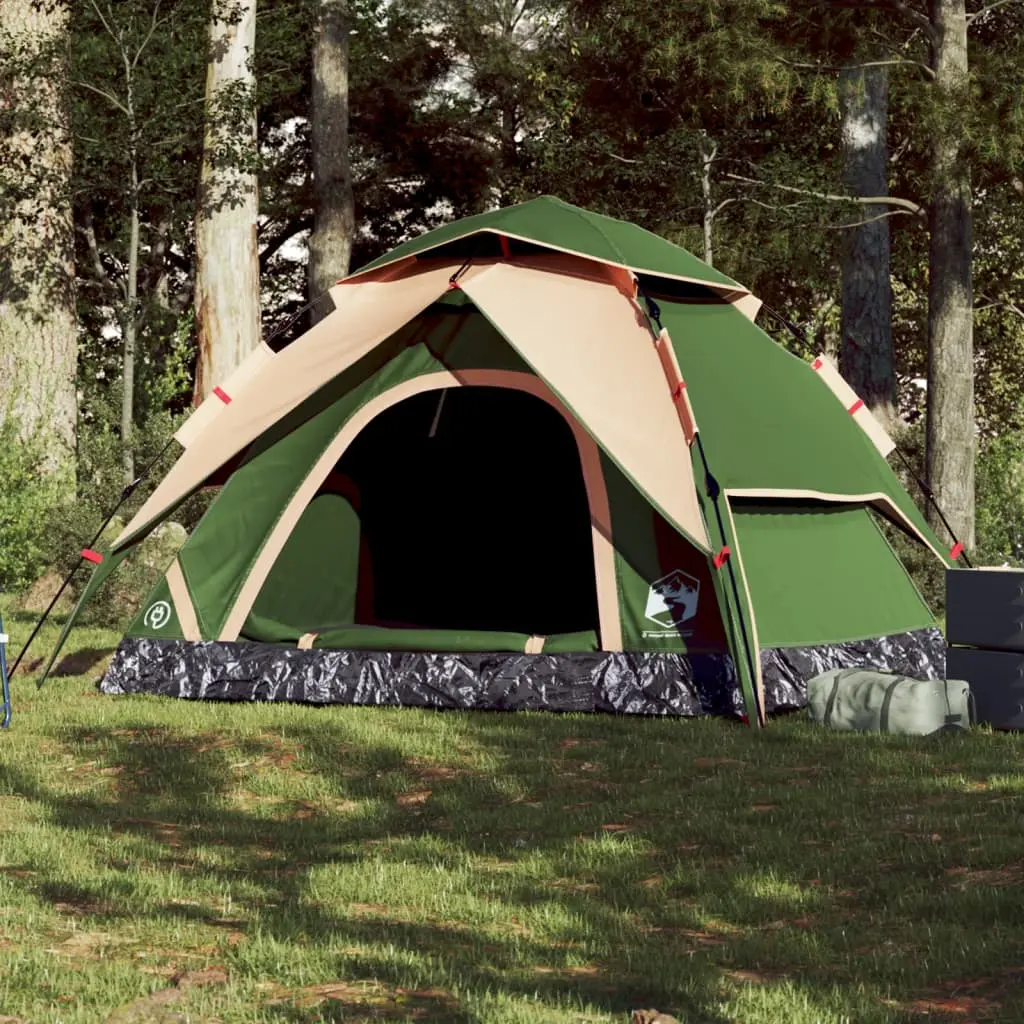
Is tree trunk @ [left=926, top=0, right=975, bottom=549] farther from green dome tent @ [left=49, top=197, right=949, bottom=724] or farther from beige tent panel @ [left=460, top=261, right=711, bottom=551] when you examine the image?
beige tent panel @ [left=460, top=261, right=711, bottom=551]

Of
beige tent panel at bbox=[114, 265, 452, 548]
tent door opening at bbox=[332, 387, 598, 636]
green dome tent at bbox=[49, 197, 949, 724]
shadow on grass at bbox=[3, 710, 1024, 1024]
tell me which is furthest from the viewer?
tent door opening at bbox=[332, 387, 598, 636]

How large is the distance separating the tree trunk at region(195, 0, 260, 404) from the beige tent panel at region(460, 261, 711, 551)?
24.6ft

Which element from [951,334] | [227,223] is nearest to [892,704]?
[951,334]

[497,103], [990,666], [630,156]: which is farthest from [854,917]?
[497,103]

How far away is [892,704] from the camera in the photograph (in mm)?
8539

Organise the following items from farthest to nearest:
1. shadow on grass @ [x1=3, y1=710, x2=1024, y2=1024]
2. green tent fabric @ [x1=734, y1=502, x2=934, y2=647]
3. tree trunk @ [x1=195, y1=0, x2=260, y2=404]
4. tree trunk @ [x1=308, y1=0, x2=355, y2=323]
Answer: tree trunk @ [x1=308, y1=0, x2=355, y2=323], tree trunk @ [x1=195, y1=0, x2=260, y2=404], green tent fabric @ [x1=734, y1=502, x2=934, y2=647], shadow on grass @ [x1=3, y1=710, x2=1024, y2=1024]

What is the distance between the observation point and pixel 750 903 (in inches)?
224

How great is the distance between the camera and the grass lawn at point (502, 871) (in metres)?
4.73

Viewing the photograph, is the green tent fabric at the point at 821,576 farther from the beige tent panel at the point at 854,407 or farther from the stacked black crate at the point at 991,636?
the stacked black crate at the point at 991,636

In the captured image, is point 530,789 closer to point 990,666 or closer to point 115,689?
point 990,666

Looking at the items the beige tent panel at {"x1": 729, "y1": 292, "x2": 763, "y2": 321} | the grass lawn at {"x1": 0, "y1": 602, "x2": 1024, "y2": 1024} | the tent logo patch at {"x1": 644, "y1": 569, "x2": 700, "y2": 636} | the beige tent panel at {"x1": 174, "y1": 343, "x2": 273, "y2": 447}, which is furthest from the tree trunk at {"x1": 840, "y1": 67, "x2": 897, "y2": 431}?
the grass lawn at {"x1": 0, "y1": 602, "x2": 1024, "y2": 1024}

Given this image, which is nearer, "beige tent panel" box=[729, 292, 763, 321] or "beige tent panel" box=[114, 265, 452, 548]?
"beige tent panel" box=[114, 265, 452, 548]

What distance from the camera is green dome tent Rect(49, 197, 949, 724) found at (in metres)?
9.39

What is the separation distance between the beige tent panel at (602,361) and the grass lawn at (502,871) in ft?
4.28
